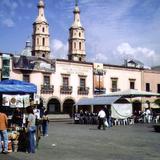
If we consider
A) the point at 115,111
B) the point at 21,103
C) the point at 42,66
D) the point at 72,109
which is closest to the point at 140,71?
the point at 72,109

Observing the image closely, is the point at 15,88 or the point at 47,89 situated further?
the point at 47,89

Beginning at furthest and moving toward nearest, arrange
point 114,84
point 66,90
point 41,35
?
point 41,35, point 114,84, point 66,90

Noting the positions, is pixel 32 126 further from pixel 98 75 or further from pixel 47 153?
pixel 98 75

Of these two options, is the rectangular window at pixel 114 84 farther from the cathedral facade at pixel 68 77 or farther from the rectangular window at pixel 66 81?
the rectangular window at pixel 66 81

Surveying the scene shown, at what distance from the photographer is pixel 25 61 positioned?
152 feet

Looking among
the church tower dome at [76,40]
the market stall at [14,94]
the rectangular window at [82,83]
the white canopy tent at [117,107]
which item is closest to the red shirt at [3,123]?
the market stall at [14,94]

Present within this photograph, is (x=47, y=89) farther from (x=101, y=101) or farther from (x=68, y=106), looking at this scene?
(x=101, y=101)

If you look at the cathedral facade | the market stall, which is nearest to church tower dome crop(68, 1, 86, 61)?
the cathedral facade

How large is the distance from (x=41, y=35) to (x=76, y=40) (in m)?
8.65

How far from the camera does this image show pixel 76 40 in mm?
85875

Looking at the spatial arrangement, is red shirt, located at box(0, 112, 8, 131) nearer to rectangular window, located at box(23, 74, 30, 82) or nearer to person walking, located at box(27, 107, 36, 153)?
person walking, located at box(27, 107, 36, 153)

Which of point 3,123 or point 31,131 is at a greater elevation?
point 3,123

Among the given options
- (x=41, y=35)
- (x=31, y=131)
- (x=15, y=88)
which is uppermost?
(x=41, y=35)

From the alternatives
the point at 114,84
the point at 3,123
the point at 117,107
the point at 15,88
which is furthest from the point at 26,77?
the point at 3,123
